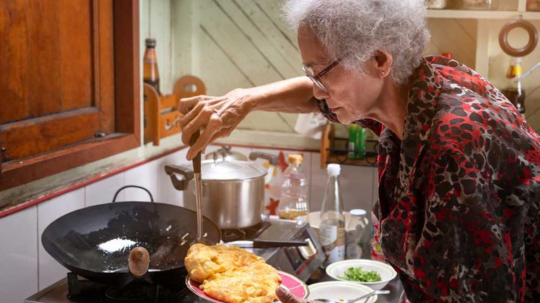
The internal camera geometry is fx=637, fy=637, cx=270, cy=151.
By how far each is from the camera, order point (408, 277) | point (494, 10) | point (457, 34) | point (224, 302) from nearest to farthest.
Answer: point (408, 277)
point (224, 302)
point (494, 10)
point (457, 34)

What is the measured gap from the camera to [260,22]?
2.78 metres

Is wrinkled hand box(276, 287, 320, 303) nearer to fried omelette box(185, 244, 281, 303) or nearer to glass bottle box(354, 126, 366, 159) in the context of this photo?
fried omelette box(185, 244, 281, 303)

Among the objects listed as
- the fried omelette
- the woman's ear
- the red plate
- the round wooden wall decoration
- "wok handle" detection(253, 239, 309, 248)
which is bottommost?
"wok handle" detection(253, 239, 309, 248)

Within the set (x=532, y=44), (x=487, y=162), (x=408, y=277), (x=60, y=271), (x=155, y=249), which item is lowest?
(x=60, y=271)

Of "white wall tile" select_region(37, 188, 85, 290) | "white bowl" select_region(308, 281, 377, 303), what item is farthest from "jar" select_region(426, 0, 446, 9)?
"white wall tile" select_region(37, 188, 85, 290)

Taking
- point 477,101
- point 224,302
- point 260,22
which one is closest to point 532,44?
point 260,22

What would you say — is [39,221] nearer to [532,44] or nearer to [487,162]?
[487,162]

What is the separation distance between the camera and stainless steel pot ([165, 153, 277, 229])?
6.42 feet

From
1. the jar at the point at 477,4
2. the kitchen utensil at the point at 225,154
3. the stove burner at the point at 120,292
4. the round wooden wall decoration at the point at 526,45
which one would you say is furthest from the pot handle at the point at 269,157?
the round wooden wall decoration at the point at 526,45

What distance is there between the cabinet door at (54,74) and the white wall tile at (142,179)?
211 millimetres

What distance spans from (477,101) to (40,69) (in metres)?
1.24

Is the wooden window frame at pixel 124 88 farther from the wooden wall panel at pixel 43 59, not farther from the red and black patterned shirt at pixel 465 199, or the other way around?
the red and black patterned shirt at pixel 465 199

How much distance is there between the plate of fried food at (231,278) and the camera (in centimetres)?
134

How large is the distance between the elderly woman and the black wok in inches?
18.9
